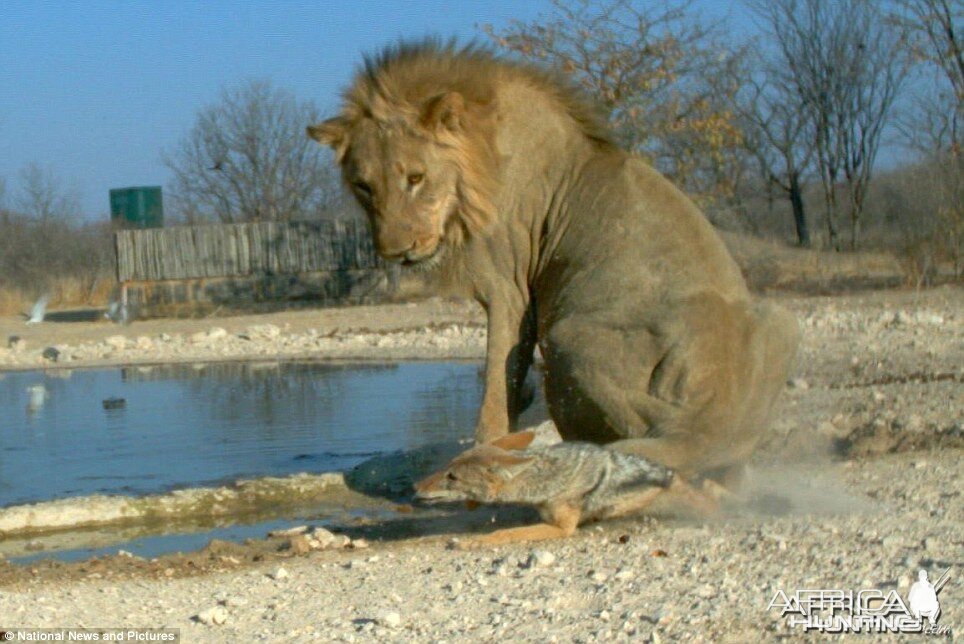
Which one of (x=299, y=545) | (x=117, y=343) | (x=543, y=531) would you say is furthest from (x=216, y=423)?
(x=117, y=343)

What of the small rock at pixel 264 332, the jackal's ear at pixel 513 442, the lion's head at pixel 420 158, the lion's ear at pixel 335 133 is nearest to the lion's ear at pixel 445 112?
the lion's head at pixel 420 158

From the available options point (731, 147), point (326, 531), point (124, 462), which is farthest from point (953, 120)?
point (326, 531)

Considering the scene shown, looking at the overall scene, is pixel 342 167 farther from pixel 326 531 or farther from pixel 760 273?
pixel 760 273

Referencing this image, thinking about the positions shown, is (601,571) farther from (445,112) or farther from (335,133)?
(335,133)

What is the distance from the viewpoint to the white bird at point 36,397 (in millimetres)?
13711

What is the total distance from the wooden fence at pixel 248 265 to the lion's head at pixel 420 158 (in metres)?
23.0

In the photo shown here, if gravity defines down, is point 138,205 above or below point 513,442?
above

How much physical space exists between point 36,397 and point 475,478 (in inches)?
374

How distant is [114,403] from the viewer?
13383 millimetres

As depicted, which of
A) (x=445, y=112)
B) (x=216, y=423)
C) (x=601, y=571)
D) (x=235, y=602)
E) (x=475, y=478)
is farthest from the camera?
(x=216, y=423)

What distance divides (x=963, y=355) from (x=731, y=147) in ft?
64.0

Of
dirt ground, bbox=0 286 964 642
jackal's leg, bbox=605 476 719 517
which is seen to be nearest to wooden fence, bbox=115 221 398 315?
dirt ground, bbox=0 286 964 642

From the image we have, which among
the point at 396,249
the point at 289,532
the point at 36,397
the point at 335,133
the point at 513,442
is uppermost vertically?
the point at 335,133

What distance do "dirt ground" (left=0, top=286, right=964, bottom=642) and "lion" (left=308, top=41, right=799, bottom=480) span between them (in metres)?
0.58
